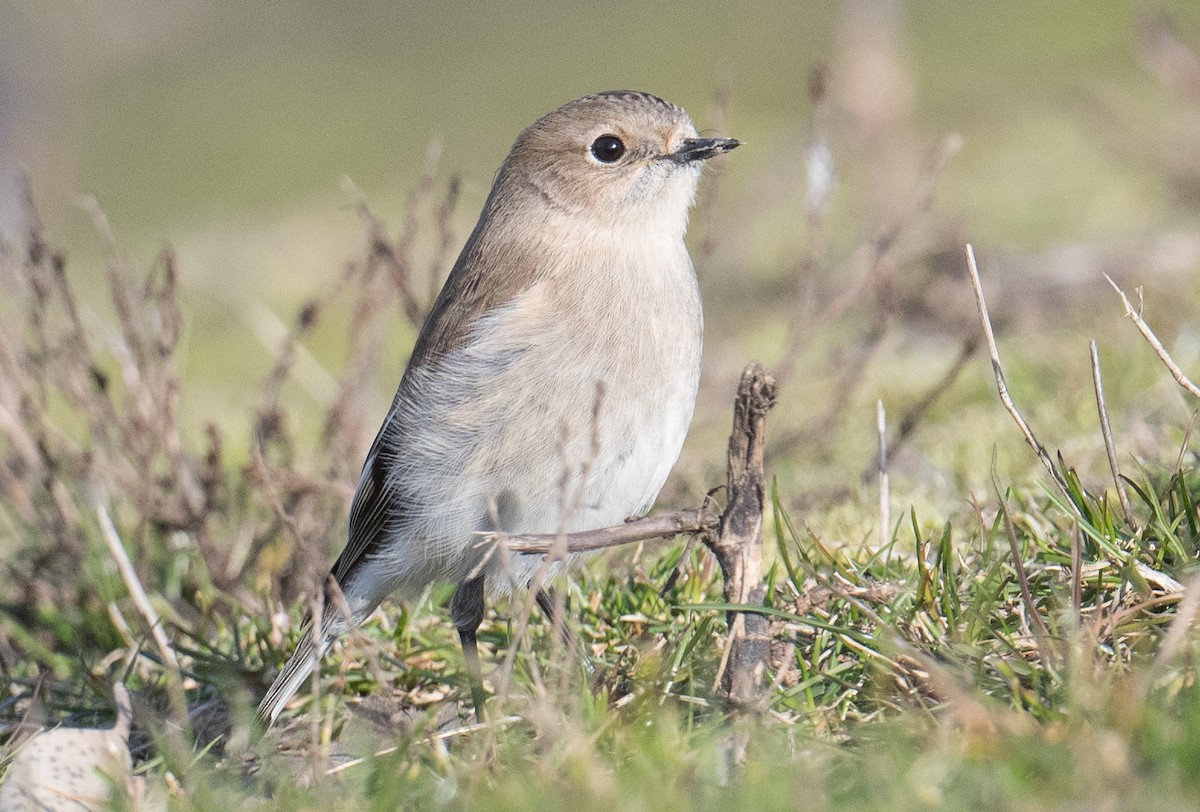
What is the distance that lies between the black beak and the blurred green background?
74cm

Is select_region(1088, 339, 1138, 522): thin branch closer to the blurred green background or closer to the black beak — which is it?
the black beak

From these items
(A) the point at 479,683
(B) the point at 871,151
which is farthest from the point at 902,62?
(A) the point at 479,683

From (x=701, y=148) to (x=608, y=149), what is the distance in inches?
12.2

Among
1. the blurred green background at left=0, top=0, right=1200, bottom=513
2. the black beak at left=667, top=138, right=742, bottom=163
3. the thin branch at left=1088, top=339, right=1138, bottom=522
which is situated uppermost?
the black beak at left=667, top=138, right=742, bottom=163

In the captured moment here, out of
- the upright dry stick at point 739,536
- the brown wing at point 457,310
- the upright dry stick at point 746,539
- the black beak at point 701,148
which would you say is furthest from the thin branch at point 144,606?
the black beak at point 701,148

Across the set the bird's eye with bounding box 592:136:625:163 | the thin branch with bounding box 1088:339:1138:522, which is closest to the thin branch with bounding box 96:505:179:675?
the bird's eye with bounding box 592:136:625:163

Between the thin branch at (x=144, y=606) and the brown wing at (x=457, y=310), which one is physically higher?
the brown wing at (x=457, y=310)

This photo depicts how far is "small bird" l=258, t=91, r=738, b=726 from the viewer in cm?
383

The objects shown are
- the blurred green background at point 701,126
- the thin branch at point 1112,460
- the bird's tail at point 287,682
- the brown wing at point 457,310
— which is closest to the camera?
the thin branch at point 1112,460

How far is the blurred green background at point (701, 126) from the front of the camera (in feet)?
25.7

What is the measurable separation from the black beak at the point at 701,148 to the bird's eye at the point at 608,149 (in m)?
0.17

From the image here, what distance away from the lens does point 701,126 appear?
19531 mm

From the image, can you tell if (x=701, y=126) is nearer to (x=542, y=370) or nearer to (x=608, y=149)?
(x=608, y=149)

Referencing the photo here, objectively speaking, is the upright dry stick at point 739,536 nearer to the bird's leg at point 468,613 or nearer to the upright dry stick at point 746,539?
the upright dry stick at point 746,539
